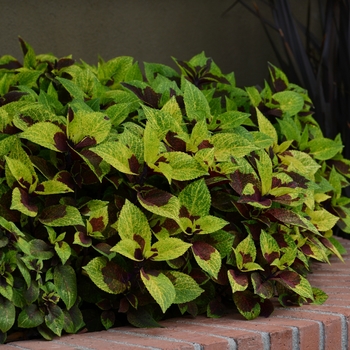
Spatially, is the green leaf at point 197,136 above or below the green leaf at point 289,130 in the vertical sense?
below

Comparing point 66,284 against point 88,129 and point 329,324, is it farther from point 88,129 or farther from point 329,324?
point 329,324

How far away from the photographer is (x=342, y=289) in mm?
1828

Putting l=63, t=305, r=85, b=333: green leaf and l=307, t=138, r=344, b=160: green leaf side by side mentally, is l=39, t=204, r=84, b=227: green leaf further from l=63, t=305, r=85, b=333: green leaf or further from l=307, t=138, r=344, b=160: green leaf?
l=307, t=138, r=344, b=160: green leaf

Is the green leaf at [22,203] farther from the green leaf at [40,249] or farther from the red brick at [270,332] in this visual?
the red brick at [270,332]

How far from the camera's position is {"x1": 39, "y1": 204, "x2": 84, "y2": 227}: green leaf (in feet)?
4.57

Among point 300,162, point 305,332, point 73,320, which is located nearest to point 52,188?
point 73,320

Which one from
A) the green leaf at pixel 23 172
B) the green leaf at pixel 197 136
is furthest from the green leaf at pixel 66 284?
the green leaf at pixel 197 136

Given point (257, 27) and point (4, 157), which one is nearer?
point (4, 157)

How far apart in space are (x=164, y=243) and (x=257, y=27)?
269 centimetres

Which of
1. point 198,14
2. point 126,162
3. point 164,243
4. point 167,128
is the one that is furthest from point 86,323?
point 198,14

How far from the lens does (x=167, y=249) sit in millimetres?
1421

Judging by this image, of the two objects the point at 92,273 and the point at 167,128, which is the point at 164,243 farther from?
the point at 167,128

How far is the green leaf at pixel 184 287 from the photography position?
1.45 meters

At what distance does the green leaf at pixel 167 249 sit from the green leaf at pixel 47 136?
0.32 metres
